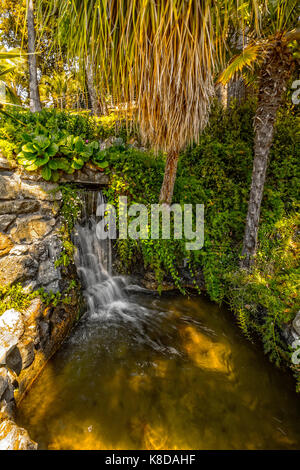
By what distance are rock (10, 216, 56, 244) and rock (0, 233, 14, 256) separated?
0.24 feet

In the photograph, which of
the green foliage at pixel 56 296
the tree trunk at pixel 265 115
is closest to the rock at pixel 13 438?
the green foliage at pixel 56 296

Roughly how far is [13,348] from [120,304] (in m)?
2.05

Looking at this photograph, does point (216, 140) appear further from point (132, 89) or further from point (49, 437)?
point (49, 437)

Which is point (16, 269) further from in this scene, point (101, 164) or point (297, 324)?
point (297, 324)

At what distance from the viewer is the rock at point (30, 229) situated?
3115mm

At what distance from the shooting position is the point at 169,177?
12.4 ft

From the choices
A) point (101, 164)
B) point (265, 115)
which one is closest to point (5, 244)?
point (101, 164)

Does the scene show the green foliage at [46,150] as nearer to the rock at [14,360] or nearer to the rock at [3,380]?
the rock at [14,360]

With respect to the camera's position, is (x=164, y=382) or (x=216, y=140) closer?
(x=164, y=382)

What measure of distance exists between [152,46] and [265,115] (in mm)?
2293

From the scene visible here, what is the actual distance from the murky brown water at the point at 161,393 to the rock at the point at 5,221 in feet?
6.43

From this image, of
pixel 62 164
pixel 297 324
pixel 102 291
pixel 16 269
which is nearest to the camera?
pixel 297 324

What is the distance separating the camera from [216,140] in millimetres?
5254

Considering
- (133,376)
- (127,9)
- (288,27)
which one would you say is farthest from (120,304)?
(288,27)
